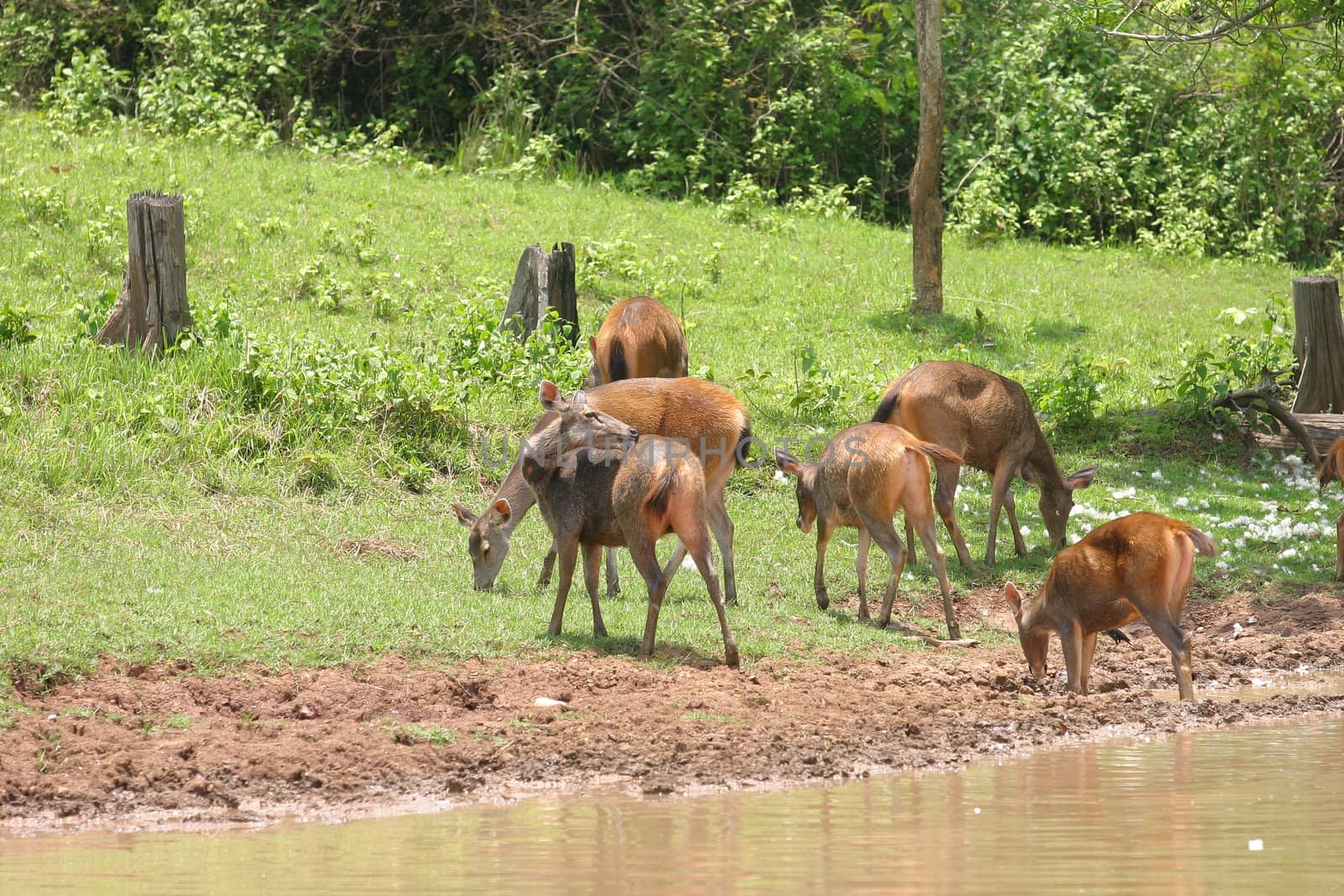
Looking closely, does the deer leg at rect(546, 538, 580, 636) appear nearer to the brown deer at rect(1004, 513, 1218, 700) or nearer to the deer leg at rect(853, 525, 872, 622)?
the deer leg at rect(853, 525, 872, 622)

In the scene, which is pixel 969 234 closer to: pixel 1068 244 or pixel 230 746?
pixel 1068 244

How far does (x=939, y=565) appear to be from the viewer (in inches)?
366

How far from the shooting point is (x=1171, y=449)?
13.3 meters

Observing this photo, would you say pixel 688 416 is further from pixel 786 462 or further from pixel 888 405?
pixel 888 405

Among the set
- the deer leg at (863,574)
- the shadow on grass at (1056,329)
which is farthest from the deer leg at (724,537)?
the shadow on grass at (1056,329)

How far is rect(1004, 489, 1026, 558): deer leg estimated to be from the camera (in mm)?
11117

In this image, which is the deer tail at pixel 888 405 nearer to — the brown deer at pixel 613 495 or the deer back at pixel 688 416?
the deer back at pixel 688 416

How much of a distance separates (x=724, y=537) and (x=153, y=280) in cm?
508

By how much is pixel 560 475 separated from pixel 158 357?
194 inches

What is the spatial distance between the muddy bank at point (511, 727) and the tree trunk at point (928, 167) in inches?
325

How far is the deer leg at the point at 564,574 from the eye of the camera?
27.6 feet

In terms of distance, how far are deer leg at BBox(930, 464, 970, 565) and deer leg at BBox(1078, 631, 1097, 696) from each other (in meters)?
2.28

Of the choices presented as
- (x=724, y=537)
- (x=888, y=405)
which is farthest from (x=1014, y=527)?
(x=724, y=537)

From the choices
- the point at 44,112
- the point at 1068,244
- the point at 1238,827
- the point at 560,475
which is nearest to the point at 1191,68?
the point at 1068,244
